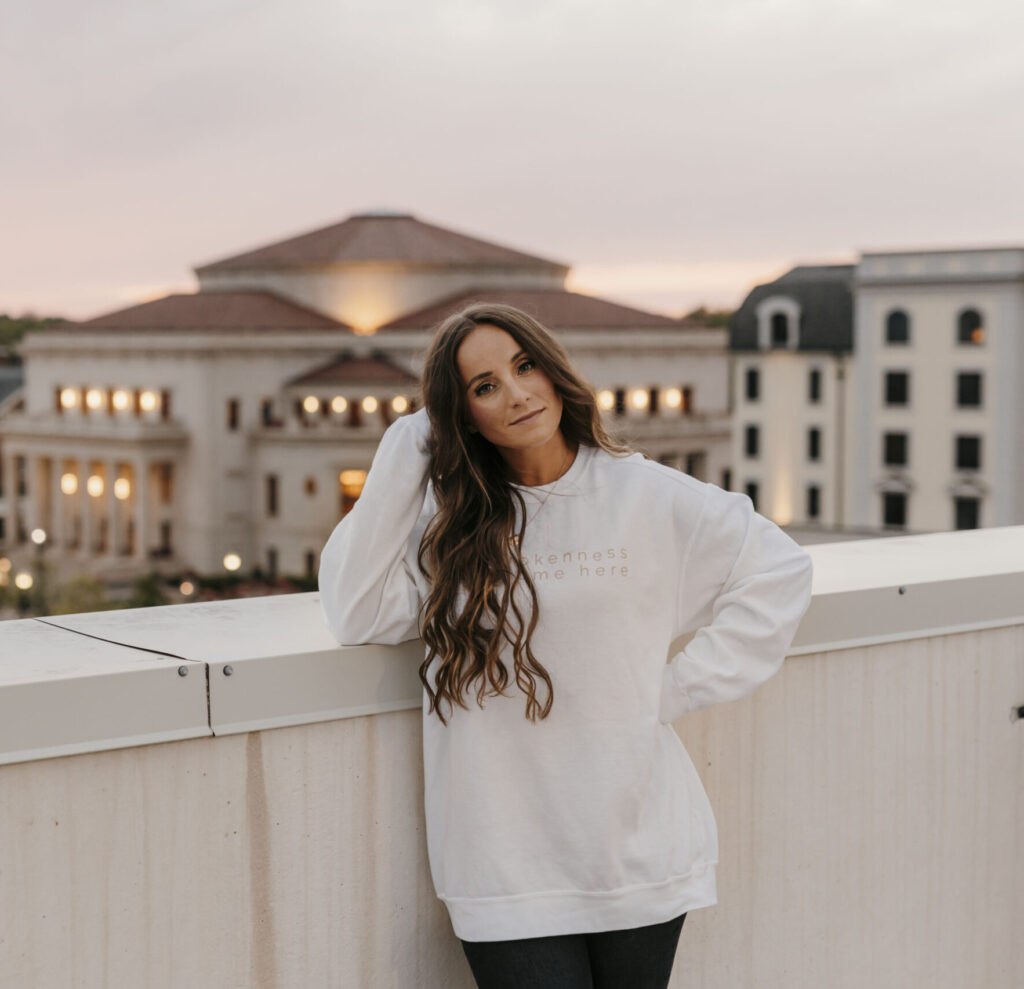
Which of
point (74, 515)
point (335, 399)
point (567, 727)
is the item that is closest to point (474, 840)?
point (567, 727)

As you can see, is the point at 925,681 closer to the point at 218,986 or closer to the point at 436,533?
the point at 436,533

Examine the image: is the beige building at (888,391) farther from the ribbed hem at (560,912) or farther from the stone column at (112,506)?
the ribbed hem at (560,912)

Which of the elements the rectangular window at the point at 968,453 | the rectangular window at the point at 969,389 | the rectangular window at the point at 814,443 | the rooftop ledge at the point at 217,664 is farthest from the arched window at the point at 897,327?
the rooftop ledge at the point at 217,664

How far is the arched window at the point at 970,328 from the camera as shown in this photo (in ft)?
142

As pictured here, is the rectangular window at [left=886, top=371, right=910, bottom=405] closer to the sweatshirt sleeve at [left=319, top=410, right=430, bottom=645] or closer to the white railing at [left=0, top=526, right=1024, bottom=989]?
the white railing at [left=0, top=526, right=1024, bottom=989]

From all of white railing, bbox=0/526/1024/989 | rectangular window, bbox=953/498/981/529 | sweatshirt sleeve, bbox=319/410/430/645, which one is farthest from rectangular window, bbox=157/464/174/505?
sweatshirt sleeve, bbox=319/410/430/645

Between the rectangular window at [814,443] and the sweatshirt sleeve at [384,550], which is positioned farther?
the rectangular window at [814,443]

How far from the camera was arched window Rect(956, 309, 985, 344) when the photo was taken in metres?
43.3

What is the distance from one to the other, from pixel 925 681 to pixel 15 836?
159 cm

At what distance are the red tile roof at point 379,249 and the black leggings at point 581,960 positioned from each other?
56.1m

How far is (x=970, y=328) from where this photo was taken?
143ft

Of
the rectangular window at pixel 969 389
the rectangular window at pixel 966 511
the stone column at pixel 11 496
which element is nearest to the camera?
the rectangular window at pixel 969 389

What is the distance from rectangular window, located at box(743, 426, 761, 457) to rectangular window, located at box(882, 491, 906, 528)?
14.5ft

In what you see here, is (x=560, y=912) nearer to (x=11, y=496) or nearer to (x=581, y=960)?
(x=581, y=960)
